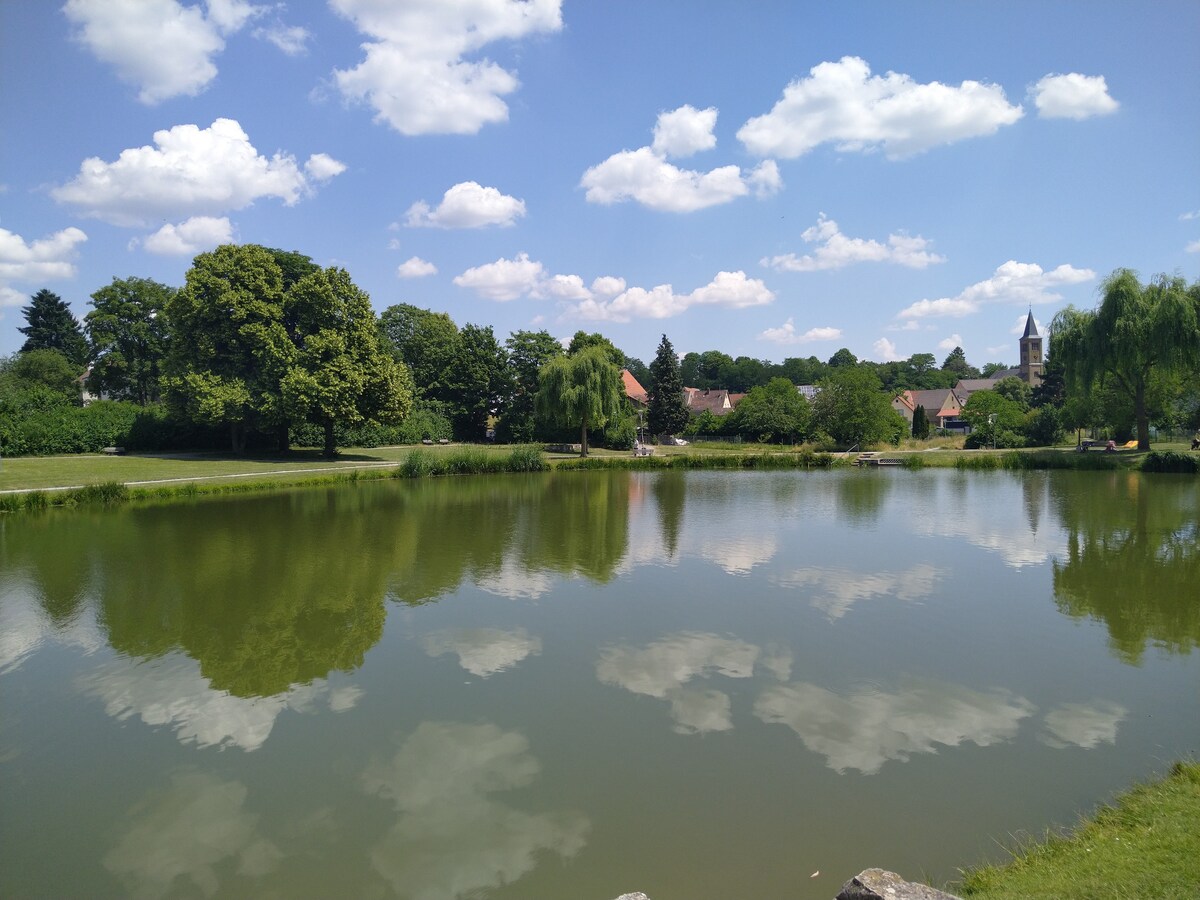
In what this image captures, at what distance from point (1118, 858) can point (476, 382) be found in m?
49.2

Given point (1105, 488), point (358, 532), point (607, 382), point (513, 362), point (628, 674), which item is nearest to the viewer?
point (628, 674)

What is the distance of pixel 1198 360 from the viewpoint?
31797mm

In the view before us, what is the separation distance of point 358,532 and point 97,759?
1163cm

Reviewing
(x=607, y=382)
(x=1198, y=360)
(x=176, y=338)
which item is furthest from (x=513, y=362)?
(x=1198, y=360)

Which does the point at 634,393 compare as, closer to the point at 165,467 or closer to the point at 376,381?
the point at 376,381

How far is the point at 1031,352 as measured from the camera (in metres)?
100

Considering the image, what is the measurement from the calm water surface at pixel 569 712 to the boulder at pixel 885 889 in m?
0.80

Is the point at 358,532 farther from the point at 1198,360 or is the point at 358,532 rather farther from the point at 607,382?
the point at 1198,360

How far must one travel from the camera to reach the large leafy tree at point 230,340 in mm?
33875

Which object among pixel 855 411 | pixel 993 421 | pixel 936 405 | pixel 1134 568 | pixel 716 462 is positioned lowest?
pixel 1134 568

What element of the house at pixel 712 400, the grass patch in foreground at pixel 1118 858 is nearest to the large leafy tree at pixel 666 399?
the house at pixel 712 400

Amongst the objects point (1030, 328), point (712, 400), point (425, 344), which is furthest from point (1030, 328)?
point (425, 344)

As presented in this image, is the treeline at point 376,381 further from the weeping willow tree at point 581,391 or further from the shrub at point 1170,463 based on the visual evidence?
the shrub at point 1170,463

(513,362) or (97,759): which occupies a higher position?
(513,362)
